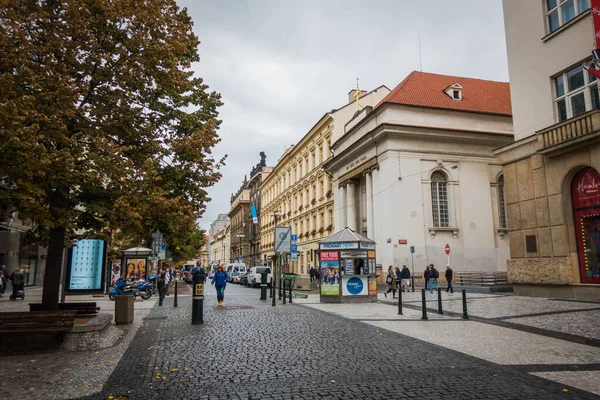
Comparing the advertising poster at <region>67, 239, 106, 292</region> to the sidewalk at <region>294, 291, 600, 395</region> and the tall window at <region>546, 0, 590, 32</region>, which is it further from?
the tall window at <region>546, 0, 590, 32</region>

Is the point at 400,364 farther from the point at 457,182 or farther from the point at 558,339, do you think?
the point at 457,182

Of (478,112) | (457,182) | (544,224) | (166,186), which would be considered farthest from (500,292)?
(166,186)

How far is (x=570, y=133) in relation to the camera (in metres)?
16.7

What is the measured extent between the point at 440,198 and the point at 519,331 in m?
21.8

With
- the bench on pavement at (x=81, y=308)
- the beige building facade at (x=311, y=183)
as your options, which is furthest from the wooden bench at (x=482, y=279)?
the bench on pavement at (x=81, y=308)

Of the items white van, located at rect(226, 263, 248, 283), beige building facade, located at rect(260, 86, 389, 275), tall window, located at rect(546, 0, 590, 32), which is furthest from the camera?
white van, located at rect(226, 263, 248, 283)

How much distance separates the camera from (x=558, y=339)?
9219mm

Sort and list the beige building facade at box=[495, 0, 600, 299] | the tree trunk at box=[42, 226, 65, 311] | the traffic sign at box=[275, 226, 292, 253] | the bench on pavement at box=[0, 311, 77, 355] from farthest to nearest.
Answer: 1. the traffic sign at box=[275, 226, 292, 253]
2. the beige building facade at box=[495, 0, 600, 299]
3. the tree trunk at box=[42, 226, 65, 311]
4. the bench on pavement at box=[0, 311, 77, 355]

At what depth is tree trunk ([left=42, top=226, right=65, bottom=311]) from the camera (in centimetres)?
992

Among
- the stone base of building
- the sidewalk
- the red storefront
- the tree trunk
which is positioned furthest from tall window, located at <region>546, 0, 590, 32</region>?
the tree trunk

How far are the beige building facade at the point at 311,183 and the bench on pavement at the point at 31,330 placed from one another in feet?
104

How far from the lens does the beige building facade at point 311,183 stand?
42719 millimetres

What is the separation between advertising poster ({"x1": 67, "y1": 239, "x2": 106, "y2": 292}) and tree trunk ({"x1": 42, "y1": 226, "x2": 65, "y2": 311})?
7.23m

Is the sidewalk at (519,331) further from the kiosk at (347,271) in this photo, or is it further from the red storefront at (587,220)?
the kiosk at (347,271)
